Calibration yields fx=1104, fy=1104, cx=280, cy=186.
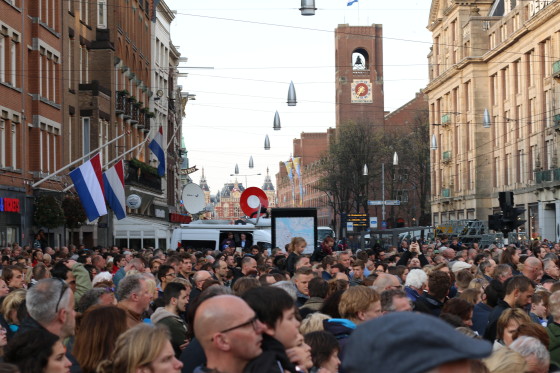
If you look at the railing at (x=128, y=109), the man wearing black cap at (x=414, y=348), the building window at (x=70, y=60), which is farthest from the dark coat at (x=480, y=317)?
the railing at (x=128, y=109)

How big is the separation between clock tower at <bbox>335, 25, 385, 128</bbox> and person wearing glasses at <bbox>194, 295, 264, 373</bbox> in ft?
401

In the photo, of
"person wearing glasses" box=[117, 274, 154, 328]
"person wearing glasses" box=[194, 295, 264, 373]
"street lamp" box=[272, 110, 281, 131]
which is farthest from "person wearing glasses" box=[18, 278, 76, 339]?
"street lamp" box=[272, 110, 281, 131]

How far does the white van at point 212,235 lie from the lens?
36.2 meters

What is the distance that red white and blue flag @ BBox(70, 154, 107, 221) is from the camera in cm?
2823

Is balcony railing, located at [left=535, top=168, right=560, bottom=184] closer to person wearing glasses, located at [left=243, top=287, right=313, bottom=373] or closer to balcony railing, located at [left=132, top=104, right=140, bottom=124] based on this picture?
balcony railing, located at [left=132, top=104, right=140, bottom=124]

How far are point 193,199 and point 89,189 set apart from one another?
66.8 feet

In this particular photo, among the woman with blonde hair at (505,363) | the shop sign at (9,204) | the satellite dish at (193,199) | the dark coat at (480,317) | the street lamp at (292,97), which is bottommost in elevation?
the dark coat at (480,317)

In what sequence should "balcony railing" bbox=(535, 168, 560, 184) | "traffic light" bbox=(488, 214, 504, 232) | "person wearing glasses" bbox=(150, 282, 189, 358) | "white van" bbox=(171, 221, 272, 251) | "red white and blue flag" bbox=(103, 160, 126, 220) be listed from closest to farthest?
"person wearing glasses" bbox=(150, 282, 189, 358) → "traffic light" bbox=(488, 214, 504, 232) → "red white and blue flag" bbox=(103, 160, 126, 220) → "white van" bbox=(171, 221, 272, 251) → "balcony railing" bbox=(535, 168, 560, 184)

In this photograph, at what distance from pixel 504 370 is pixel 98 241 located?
42.0 metres

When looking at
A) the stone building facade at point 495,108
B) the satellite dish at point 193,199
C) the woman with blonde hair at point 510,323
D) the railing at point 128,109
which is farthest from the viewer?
the stone building facade at point 495,108

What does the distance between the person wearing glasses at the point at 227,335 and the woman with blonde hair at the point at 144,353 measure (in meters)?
0.39

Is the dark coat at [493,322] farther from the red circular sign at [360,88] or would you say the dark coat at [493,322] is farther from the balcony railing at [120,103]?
the red circular sign at [360,88]

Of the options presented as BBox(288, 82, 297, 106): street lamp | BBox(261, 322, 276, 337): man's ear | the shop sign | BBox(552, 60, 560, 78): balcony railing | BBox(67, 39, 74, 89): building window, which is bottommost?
BBox(261, 322, 276, 337): man's ear

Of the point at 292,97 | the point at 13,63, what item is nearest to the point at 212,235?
the point at 13,63
